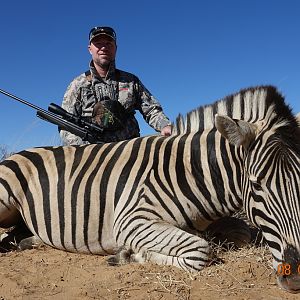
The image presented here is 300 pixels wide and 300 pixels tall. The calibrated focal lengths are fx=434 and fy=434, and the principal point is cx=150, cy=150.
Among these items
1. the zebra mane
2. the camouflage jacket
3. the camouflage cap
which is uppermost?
the camouflage cap

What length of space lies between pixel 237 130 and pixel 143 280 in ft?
3.70

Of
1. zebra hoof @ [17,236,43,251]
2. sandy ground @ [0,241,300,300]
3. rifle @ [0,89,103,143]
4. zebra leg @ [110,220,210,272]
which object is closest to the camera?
sandy ground @ [0,241,300,300]

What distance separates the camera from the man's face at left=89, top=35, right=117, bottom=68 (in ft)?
19.1

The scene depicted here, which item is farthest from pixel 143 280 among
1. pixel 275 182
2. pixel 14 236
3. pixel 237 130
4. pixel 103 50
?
pixel 103 50

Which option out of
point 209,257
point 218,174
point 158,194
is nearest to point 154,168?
point 158,194

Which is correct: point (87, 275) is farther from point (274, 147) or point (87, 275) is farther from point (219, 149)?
point (274, 147)

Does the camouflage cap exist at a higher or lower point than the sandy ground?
higher

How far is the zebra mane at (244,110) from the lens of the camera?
9.78ft

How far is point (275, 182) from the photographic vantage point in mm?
2529

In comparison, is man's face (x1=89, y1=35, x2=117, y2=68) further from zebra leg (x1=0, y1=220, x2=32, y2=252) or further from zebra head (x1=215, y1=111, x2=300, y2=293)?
zebra head (x1=215, y1=111, x2=300, y2=293)

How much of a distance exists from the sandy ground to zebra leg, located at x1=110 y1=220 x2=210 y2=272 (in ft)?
0.23

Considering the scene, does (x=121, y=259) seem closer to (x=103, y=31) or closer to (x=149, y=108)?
(x=149, y=108)

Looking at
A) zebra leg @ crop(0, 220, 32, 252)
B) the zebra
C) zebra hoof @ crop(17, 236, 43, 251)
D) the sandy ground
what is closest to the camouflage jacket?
the zebra

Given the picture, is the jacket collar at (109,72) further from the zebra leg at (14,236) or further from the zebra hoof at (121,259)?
the zebra hoof at (121,259)
